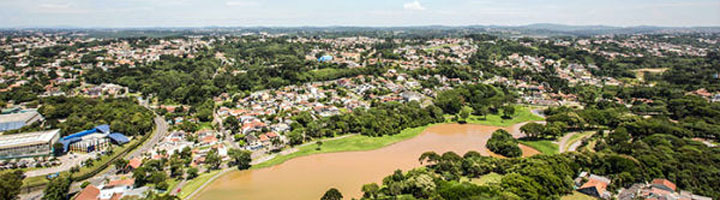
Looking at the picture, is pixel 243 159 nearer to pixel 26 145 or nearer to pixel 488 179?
pixel 488 179

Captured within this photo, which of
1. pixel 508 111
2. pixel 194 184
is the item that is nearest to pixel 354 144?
pixel 194 184

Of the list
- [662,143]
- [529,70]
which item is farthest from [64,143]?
[529,70]

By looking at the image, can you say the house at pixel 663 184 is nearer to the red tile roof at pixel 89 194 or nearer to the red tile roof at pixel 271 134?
the red tile roof at pixel 271 134

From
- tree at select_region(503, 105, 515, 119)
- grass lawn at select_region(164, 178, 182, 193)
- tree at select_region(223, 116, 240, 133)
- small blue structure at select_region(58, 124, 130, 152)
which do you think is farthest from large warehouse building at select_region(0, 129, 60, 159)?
tree at select_region(503, 105, 515, 119)

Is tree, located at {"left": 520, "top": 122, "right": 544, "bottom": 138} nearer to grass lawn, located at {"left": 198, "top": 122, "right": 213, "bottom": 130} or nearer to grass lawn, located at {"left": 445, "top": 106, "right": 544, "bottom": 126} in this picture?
grass lawn, located at {"left": 445, "top": 106, "right": 544, "bottom": 126}

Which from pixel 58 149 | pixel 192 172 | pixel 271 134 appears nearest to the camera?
pixel 192 172
